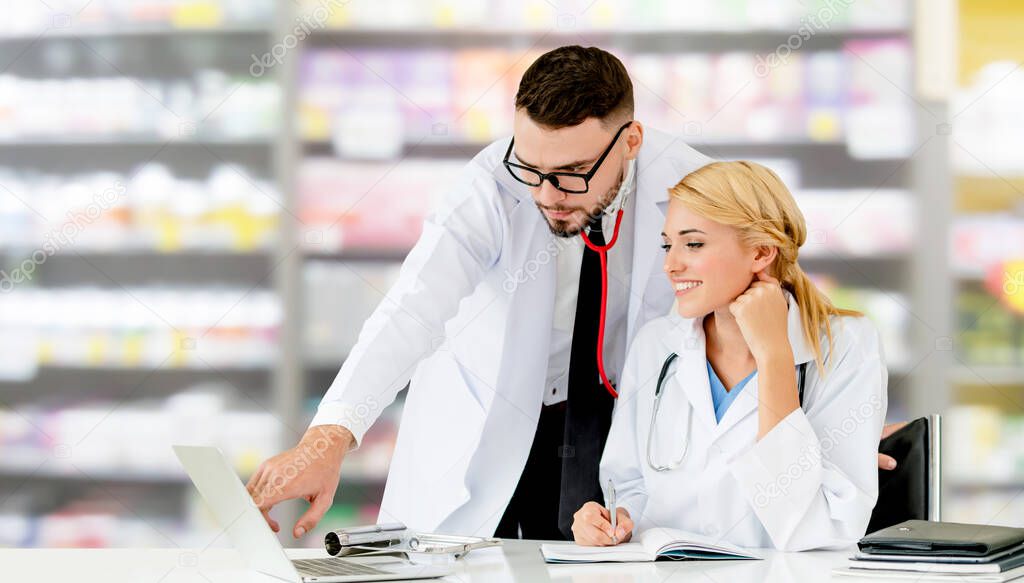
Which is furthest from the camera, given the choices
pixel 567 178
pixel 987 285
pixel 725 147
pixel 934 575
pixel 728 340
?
pixel 725 147

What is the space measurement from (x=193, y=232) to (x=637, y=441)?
233 cm

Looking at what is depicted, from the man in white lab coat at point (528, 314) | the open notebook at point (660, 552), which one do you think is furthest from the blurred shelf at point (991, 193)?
the open notebook at point (660, 552)

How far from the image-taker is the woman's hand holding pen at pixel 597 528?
159 cm

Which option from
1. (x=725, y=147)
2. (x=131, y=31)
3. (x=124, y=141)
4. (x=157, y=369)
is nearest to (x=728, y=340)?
(x=725, y=147)

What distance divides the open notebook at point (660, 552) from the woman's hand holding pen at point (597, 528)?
0.05 m

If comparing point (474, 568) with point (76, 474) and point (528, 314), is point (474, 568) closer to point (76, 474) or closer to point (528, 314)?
point (528, 314)

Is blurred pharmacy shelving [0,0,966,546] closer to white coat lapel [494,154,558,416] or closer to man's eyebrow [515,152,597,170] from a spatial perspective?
white coat lapel [494,154,558,416]

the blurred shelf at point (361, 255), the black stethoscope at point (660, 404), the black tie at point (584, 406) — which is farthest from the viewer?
the blurred shelf at point (361, 255)

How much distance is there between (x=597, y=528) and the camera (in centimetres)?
160

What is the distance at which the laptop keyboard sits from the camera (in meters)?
1.37

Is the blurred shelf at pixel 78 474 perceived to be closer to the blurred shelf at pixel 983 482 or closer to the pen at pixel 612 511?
the pen at pixel 612 511

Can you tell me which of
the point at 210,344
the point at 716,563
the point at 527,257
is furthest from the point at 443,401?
the point at 210,344

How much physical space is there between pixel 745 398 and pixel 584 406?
0.46 metres

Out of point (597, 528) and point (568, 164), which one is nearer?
point (597, 528)
